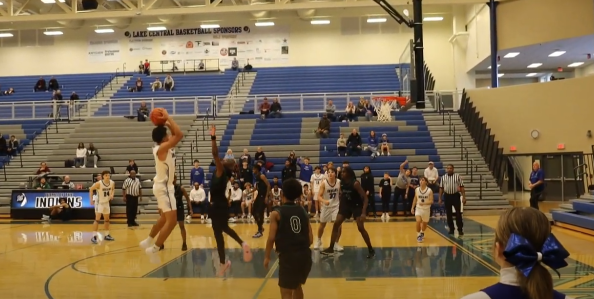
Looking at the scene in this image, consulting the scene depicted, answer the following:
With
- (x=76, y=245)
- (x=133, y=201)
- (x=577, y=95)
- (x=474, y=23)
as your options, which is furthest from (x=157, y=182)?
(x=474, y=23)

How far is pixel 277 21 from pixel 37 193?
19.7m

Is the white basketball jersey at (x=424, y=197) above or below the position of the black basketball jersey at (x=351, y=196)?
below

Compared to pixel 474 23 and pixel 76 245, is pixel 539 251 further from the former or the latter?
pixel 474 23

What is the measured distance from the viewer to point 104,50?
36594mm

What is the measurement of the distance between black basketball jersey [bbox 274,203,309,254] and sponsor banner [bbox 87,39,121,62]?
33382mm

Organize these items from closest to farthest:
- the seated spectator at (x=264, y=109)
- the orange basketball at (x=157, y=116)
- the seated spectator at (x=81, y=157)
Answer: the orange basketball at (x=157, y=116) < the seated spectator at (x=81, y=157) < the seated spectator at (x=264, y=109)

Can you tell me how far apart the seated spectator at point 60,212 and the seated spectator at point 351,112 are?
1222 cm

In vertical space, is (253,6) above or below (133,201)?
above

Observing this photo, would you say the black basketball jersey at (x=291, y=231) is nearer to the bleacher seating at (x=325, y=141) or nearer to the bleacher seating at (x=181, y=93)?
the bleacher seating at (x=325, y=141)

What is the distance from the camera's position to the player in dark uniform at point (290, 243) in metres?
5.58

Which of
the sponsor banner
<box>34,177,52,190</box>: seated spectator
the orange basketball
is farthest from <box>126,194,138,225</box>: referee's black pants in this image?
the sponsor banner

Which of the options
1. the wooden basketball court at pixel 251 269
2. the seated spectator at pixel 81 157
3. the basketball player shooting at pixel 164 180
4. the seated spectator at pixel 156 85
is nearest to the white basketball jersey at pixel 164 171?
the basketball player shooting at pixel 164 180

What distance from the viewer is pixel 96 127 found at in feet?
86.4


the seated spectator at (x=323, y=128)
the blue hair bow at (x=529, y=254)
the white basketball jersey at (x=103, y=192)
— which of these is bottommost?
the white basketball jersey at (x=103, y=192)
